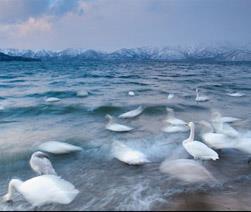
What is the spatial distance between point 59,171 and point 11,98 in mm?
17182

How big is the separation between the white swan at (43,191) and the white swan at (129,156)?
6.62 feet

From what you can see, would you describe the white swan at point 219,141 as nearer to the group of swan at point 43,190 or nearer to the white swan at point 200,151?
the white swan at point 200,151

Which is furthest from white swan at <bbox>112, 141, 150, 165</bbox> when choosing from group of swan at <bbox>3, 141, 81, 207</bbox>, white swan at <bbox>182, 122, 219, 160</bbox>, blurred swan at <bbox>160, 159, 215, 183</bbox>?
group of swan at <bbox>3, 141, 81, 207</bbox>

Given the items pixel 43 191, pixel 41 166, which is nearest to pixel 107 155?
pixel 41 166

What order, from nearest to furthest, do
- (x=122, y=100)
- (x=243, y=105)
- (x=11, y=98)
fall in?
(x=243, y=105) < (x=122, y=100) < (x=11, y=98)

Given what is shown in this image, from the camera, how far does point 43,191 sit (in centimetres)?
694

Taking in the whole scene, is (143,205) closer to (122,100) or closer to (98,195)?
(98,195)

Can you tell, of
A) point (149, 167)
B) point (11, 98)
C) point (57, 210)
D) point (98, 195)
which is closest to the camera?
point (57, 210)

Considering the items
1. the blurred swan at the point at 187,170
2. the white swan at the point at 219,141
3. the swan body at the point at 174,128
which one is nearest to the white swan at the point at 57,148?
the blurred swan at the point at 187,170

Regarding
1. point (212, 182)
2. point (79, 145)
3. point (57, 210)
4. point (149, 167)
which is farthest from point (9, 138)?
point (212, 182)

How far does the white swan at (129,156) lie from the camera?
29.5ft

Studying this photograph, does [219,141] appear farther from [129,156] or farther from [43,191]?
[43,191]

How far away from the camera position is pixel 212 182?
785 cm

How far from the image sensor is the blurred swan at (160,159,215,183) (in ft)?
26.1
